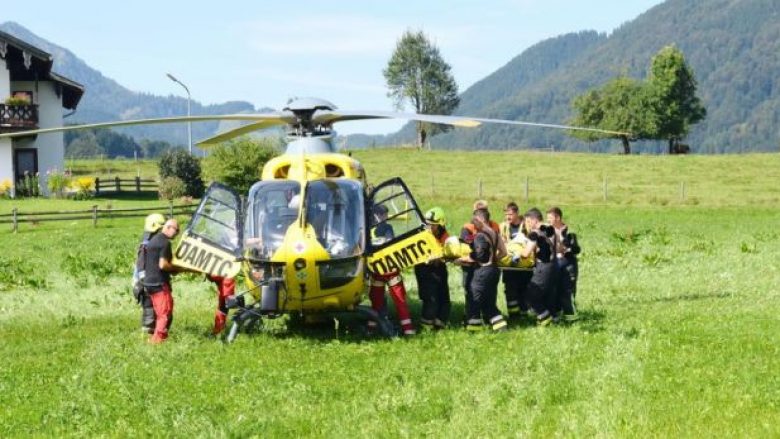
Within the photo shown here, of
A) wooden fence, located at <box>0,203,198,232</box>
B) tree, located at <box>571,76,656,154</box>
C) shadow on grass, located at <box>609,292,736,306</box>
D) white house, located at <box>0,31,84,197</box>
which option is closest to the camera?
shadow on grass, located at <box>609,292,736,306</box>

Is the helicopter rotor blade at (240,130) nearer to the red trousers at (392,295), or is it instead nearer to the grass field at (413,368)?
the grass field at (413,368)

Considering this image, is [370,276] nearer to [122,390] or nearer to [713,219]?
[122,390]

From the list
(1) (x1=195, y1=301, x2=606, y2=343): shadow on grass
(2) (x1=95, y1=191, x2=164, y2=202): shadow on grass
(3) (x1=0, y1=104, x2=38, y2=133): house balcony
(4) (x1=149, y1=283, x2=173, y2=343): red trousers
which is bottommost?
(2) (x1=95, y1=191, x2=164, y2=202): shadow on grass

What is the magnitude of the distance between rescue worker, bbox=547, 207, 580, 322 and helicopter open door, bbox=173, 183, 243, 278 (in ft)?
15.6

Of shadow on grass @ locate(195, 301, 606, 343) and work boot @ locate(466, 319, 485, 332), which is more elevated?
work boot @ locate(466, 319, 485, 332)

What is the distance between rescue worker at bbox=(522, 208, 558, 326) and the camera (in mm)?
14469

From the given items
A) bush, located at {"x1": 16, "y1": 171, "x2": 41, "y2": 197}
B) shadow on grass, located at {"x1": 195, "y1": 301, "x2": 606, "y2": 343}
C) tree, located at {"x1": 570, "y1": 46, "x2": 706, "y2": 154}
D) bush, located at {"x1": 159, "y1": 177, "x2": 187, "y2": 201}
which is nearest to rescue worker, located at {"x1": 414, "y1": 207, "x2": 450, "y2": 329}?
shadow on grass, located at {"x1": 195, "y1": 301, "x2": 606, "y2": 343}

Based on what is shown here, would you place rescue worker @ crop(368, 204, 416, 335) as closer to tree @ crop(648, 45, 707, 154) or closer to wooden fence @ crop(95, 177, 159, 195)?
wooden fence @ crop(95, 177, 159, 195)

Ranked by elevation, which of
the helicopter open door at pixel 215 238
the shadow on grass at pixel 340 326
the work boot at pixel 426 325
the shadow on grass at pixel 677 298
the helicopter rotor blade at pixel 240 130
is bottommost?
the shadow on grass at pixel 677 298

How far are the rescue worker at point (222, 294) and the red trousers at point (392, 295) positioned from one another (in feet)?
6.36

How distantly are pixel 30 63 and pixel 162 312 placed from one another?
4025cm

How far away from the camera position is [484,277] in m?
13.9

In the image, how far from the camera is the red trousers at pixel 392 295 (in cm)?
Result: 1387

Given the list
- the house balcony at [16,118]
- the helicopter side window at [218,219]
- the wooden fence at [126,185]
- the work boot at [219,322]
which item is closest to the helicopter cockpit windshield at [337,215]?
the helicopter side window at [218,219]
